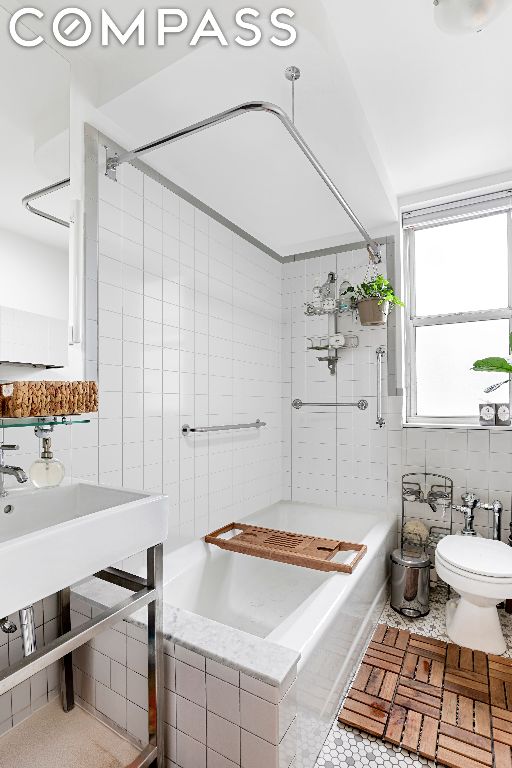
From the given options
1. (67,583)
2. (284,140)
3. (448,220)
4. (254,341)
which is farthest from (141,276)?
(448,220)

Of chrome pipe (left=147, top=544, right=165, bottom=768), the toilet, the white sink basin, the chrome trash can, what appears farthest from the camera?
the chrome trash can

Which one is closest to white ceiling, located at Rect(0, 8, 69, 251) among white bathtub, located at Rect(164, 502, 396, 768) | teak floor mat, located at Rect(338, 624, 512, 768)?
white bathtub, located at Rect(164, 502, 396, 768)

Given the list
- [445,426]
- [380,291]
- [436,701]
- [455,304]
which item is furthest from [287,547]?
[455,304]

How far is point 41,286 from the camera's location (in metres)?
1.41

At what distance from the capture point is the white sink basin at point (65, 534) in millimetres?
826

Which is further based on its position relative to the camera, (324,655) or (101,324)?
(101,324)

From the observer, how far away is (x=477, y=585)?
1870 mm

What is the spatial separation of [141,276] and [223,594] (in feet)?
5.26

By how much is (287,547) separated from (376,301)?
5.04 ft

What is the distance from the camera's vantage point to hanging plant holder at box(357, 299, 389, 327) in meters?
2.64

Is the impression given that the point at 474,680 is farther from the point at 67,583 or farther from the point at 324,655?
the point at 67,583

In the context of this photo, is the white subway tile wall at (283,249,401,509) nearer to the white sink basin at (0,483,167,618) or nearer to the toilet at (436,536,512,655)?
the toilet at (436,536,512,655)

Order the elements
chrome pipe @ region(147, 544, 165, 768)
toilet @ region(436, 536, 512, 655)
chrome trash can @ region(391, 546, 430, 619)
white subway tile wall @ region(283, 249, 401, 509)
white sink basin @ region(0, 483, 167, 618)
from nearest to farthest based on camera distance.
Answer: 1. white sink basin @ region(0, 483, 167, 618)
2. chrome pipe @ region(147, 544, 165, 768)
3. toilet @ region(436, 536, 512, 655)
4. chrome trash can @ region(391, 546, 430, 619)
5. white subway tile wall @ region(283, 249, 401, 509)

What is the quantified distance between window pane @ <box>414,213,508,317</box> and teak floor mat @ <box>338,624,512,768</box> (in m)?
1.96
